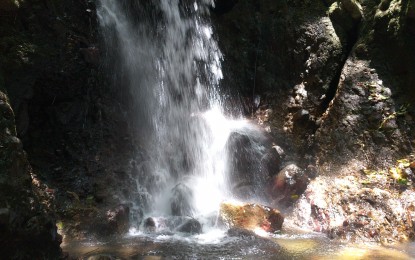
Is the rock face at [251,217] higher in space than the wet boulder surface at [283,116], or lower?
lower

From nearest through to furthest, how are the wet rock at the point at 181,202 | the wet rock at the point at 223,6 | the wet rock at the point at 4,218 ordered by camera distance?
the wet rock at the point at 4,218, the wet rock at the point at 181,202, the wet rock at the point at 223,6

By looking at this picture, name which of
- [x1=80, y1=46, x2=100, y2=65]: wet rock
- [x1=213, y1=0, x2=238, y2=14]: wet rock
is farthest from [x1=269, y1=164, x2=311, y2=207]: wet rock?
[x1=213, y1=0, x2=238, y2=14]: wet rock

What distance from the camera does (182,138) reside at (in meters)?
9.38

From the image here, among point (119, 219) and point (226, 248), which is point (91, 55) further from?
point (226, 248)

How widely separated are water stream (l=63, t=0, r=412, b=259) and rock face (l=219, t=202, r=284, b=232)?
237 millimetres

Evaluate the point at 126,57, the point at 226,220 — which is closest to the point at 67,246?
the point at 226,220

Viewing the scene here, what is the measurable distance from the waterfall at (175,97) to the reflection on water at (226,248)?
1620 millimetres

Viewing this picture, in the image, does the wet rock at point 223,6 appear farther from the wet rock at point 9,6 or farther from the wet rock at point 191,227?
the wet rock at point 191,227

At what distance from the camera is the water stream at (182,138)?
5.00 meters

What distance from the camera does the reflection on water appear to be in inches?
181

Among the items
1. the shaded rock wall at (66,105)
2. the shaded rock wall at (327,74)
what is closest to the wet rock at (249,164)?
the shaded rock wall at (327,74)

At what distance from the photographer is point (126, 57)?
940 cm

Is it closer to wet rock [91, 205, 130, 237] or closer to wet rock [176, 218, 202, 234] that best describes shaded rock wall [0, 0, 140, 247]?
wet rock [91, 205, 130, 237]

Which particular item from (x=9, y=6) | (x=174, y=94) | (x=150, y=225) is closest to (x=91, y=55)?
(x=9, y=6)
